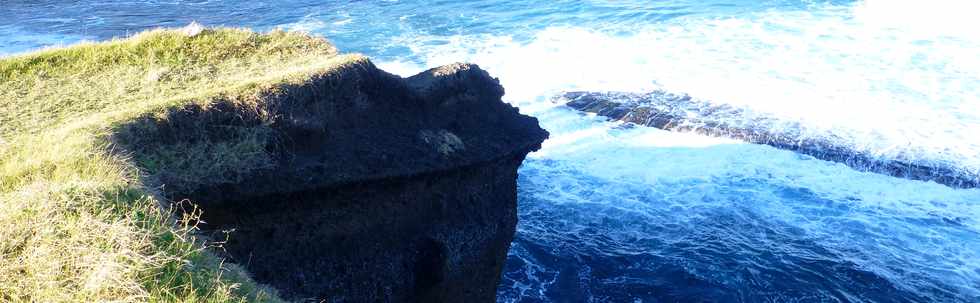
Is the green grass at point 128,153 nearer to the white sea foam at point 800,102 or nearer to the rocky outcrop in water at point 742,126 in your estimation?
the white sea foam at point 800,102

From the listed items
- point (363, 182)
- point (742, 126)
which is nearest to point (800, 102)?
point (742, 126)

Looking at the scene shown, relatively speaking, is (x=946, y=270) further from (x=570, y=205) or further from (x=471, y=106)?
(x=471, y=106)

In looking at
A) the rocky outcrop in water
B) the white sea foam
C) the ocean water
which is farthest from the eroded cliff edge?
the rocky outcrop in water

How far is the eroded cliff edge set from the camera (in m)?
7.77

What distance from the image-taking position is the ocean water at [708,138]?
41.6ft

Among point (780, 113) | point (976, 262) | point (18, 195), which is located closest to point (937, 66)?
point (780, 113)

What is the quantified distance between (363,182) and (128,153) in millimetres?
2261

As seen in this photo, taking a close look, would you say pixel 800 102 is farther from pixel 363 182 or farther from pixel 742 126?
pixel 363 182

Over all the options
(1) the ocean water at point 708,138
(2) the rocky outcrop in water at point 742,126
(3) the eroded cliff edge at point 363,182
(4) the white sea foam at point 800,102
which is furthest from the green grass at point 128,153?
(2) the rocky outcrop in water at point 742,126

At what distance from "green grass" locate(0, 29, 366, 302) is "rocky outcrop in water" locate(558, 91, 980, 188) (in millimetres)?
9891

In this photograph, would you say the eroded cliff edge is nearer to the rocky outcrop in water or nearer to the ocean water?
the ocean water

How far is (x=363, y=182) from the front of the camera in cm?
839

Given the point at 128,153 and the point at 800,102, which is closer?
the point at 128,153

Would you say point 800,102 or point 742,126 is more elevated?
point 800,102
